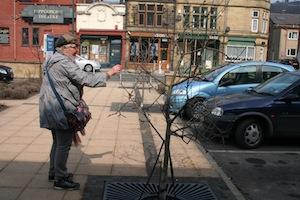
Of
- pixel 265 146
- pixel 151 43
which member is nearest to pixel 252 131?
pixel 265 146

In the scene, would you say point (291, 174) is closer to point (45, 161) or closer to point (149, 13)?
point (45, 161)

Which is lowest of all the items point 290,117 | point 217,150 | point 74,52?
point 217,150

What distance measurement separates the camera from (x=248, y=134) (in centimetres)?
948

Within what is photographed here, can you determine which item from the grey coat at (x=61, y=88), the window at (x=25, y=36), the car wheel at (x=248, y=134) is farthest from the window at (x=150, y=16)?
the grey coat at (x=61, y=88)

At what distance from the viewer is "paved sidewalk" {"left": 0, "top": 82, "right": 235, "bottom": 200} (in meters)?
6.29

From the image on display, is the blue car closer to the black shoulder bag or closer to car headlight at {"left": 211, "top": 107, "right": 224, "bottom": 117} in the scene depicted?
car headlight at {"left": 211, "top": 107, "right": 224, "bottom": 117}

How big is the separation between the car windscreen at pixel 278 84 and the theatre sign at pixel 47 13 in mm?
36369

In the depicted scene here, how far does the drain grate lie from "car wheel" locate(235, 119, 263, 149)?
10.2 ft

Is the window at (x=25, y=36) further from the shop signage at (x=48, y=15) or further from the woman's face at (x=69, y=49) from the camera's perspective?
the woman's face at (x=69, y=49)

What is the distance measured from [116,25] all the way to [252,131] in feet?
123

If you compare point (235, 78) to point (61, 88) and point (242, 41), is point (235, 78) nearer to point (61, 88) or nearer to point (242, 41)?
point (61, 88)

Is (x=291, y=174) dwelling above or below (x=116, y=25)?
below

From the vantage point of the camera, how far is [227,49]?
47531 mm

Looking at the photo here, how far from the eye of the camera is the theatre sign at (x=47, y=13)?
4491 centimetres
